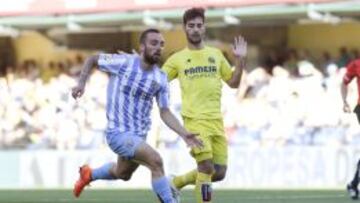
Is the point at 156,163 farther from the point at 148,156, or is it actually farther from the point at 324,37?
the point at 324,37

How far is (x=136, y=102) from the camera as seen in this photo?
11.5 m

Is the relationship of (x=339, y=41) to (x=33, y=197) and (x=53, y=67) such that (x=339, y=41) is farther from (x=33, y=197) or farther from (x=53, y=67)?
(x=33, y=197)

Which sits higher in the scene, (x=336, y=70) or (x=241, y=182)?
(x=336, y=70)

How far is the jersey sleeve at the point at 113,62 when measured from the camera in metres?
11.6

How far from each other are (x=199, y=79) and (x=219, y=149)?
74 centimetres

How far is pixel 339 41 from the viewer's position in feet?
81.1

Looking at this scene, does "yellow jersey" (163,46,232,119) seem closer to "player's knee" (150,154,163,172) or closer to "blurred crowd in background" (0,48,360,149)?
"player's knee" (150,154,163,172)

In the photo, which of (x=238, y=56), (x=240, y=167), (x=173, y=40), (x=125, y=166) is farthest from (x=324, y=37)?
(x=125, y=166)

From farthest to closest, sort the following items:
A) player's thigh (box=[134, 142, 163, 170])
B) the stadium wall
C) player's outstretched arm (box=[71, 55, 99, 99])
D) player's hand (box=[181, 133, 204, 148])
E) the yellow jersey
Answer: the stadium wall < the yellow jersey < player's thigh (box=[134, 142, 163, 170]) < player's outstretched arm (box=[71, 55, 99, 99]) < player's hand (box=[181, 133, 204, 148])

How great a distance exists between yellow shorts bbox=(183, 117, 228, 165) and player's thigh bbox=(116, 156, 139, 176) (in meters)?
0.68

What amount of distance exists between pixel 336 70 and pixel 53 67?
22.7 ft

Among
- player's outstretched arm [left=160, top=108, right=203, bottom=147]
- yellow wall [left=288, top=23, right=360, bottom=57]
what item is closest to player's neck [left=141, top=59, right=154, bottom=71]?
player's outstretched arm [left=160, top=108, right=203, bottom=147]

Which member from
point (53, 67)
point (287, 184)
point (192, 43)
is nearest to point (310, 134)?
point (287, 184)

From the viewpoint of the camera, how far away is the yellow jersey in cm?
1253
